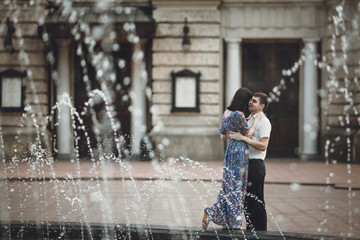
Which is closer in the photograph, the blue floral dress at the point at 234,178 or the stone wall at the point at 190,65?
the blue floral dress at the point at 234,178

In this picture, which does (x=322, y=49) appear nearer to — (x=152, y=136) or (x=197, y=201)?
(x=152, y=136)

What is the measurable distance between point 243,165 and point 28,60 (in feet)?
35.6

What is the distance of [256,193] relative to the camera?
4.70m

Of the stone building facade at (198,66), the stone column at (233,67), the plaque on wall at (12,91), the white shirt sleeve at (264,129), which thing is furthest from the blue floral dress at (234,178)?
the plaque on wall at (12,91)

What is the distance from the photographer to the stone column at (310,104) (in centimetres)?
1410

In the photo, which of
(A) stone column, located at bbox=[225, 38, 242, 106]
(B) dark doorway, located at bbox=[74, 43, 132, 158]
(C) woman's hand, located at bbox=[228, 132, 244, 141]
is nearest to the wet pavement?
(C) woman's hand, located at bbox=[228, 132, 244, 141]

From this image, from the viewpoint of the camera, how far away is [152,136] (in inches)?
540

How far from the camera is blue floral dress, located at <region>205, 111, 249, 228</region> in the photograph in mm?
4625

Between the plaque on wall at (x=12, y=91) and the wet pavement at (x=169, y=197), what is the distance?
2.69 metres

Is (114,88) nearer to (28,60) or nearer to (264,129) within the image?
(28,60)

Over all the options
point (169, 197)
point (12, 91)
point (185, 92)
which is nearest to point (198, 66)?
point (185, 92)

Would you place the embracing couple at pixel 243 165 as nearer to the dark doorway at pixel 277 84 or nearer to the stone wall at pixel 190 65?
the stone wall at pixel 190 65

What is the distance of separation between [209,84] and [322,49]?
3.73 metres

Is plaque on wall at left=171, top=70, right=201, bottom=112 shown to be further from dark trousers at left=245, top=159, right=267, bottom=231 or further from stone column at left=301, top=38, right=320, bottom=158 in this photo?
dark trousers at left=245, top=159, right=267, bottom=231
